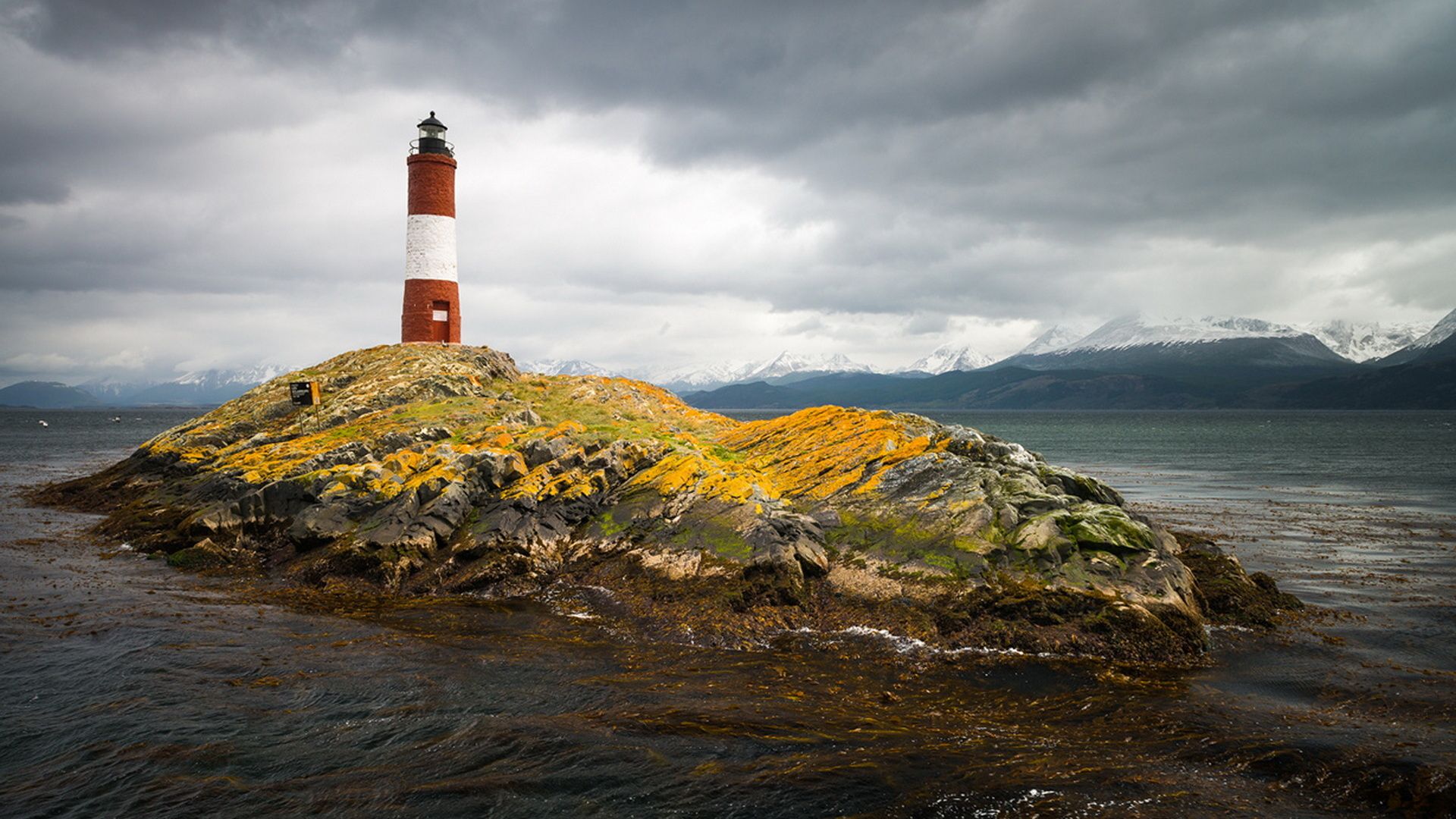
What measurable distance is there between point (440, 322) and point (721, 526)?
31135mm

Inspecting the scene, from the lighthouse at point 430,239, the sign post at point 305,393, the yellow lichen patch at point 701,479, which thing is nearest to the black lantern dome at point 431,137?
the lighthouse at point 430,239

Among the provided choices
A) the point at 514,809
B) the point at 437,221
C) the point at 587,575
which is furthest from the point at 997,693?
the point at 437,221

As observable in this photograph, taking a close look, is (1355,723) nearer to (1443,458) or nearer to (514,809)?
(514,809)

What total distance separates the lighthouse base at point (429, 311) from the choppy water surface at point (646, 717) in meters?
25.3

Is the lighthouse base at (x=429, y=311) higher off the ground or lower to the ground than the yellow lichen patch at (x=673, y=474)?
higher

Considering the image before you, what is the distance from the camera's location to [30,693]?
42.2 ft

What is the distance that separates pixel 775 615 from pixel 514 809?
330 inches

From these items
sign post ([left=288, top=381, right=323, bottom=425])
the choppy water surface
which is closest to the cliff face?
the choppy water surface

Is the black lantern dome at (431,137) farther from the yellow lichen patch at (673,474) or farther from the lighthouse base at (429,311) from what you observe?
the yellow lichen patch at (673,474)

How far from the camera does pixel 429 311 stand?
43.8 metres

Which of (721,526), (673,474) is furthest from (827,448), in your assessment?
(721,526)

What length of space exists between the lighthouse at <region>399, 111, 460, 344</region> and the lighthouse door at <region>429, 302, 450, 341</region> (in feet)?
0.15

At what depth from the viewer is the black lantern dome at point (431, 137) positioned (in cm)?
4341

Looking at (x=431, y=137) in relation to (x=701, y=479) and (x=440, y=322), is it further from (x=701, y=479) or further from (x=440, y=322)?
(x=701, y=479)
